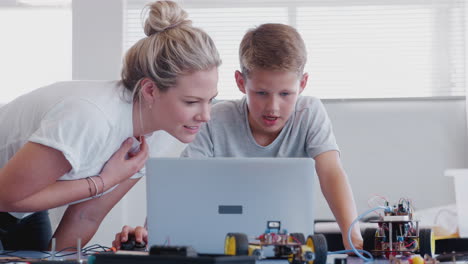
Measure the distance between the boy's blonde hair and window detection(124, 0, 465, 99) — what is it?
171cm

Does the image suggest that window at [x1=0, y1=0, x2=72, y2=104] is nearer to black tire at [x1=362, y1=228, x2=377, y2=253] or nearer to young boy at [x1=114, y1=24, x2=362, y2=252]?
young boy at [x1=114, y1=24, x2=362, y2=252]

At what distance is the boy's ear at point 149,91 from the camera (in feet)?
5.63

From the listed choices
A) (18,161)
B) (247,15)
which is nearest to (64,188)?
(18,161)

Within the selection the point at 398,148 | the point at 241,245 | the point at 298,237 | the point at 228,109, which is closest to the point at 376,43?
the point at 398,148

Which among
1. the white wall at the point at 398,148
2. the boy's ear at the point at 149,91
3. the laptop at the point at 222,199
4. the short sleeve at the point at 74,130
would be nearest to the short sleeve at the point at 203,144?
the boy's ear at the point at 149,91

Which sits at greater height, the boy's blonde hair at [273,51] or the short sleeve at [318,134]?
the boy's blonde hair at [273,51]

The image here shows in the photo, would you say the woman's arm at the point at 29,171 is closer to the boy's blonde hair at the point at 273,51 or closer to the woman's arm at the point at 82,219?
the woman's arm at the point at 82,219

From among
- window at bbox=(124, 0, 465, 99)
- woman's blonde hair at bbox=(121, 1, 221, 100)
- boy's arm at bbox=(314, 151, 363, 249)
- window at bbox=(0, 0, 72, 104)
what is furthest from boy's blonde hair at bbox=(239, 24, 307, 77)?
window at bbox=(0, 0, 72, 104)

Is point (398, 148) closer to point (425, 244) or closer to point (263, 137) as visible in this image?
point (263, 137)

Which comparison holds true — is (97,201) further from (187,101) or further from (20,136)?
(187,101)

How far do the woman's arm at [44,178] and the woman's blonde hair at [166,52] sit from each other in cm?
21

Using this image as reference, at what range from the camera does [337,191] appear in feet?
5.97

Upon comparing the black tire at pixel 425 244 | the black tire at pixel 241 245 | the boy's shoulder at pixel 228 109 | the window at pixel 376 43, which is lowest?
the black tire at pixel 425 244

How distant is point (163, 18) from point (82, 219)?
0.69 metres
